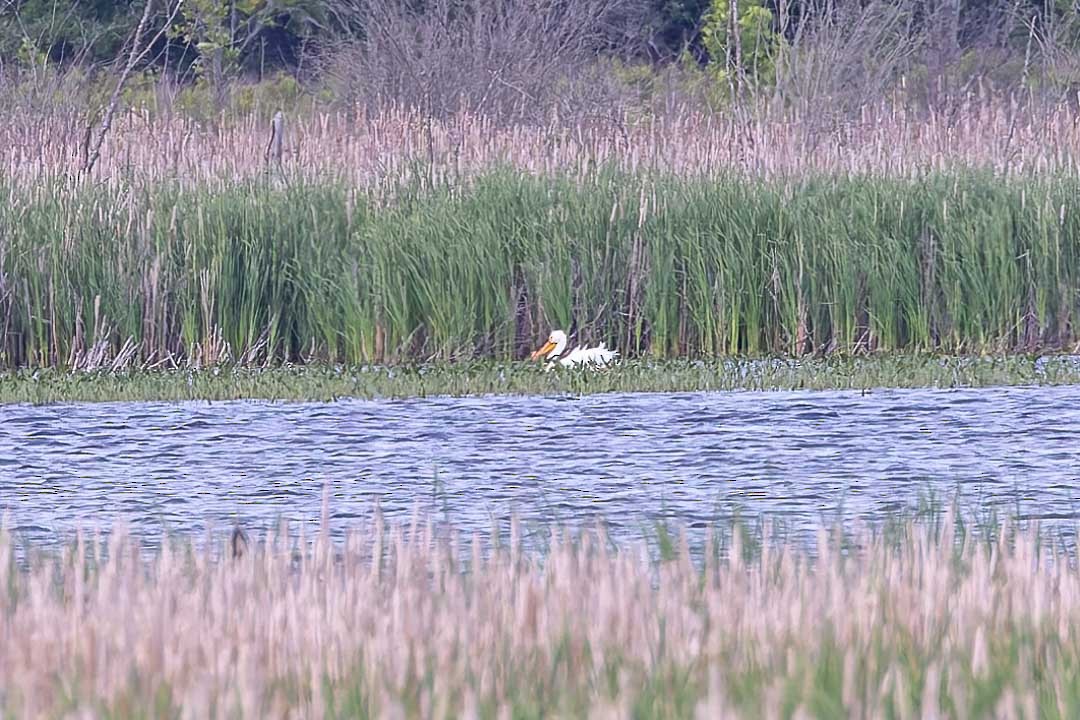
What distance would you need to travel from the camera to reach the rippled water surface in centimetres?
827

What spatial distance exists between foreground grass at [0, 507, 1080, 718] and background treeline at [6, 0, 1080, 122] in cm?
813

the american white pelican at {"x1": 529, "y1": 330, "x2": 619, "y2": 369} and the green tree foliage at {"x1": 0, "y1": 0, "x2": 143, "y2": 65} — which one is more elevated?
the american white pelican at {"x1": 529, "y1": 330, "x2": 619, "y2": 369}

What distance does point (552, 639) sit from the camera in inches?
201

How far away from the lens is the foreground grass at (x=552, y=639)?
15.1 feet

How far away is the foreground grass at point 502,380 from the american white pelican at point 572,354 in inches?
5.0

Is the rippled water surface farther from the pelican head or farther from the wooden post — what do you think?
the wooden post

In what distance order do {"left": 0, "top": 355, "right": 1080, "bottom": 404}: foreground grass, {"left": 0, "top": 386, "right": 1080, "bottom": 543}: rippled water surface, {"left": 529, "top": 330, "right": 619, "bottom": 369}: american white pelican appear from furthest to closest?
{"left": 529, "top": 330, "right": 619, "bottom": 369}: american white pelican → {"left": 0, "top": 355, "right": 1080, "bottom": 404}: foreground grass → {"left": 0, "top": 386, "right": 1080, "bottom": 543}: rippled water surface

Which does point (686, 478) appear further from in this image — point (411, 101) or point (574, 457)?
point (411, 101)

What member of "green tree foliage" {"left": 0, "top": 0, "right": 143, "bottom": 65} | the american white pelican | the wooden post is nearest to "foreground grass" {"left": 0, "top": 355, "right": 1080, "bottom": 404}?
the american white pelican

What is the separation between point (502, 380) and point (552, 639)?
6.61m

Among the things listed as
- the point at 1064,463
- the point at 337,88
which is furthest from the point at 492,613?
the point at 337,88

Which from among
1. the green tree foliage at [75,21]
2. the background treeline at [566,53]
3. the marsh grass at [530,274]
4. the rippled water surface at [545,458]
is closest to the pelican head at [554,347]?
the marsh grass at [530,274]

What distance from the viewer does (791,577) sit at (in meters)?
5.64

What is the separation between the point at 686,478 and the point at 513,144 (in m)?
6.50
